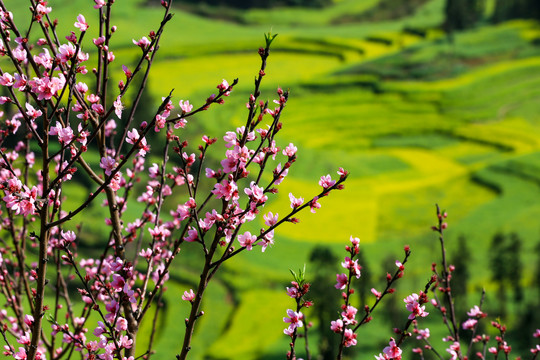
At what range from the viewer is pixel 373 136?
25.0m

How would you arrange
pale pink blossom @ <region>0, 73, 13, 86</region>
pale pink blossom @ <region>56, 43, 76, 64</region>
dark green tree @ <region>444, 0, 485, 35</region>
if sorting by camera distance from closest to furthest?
pale pink blossom @ <region>0, 73, 13, 86</region>
pale pink blossom @ <region>56, 43, 76, 64</region>
dark green tree @ <region>444, 0, 485, 35</region>

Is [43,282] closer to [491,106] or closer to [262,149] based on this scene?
[262,149]

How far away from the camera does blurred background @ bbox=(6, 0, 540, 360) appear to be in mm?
14000

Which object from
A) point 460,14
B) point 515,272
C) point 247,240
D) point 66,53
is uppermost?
point 460,14

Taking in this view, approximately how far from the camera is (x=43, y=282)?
7.86ft

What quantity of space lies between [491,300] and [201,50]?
2011 centimetres

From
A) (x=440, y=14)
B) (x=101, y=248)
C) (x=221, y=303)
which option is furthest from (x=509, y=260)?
(x=440, y=14)

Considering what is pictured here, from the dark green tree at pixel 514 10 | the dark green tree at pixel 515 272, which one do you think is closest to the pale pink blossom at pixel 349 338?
the dark green tree at pixel 515 272

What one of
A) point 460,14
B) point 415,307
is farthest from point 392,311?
point 460,14

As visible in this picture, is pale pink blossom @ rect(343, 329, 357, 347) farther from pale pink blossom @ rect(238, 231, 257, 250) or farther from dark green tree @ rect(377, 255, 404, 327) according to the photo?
dark green tree @ rect(377, 255, 404, 327)

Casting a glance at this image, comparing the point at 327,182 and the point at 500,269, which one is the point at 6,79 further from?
the point at 500,269

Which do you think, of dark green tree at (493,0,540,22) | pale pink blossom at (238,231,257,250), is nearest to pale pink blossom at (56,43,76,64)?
pale pink blossom at (238,231,257,250)

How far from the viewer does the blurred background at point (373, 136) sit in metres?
14.0

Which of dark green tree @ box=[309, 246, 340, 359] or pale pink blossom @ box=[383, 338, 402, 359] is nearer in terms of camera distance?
pale pink blossom @ box=[383, 338, 402, 359]
